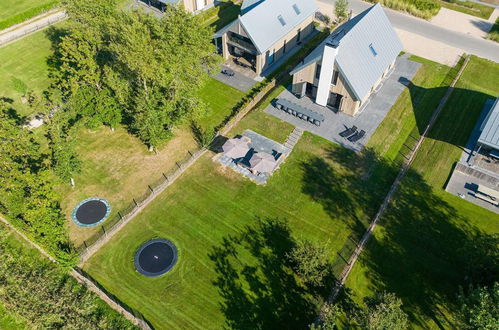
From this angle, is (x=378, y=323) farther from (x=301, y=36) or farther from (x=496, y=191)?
→ (x=301, y=36)

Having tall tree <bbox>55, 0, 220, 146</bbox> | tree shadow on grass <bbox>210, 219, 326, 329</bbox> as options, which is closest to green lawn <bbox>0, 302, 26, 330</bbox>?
tree shadow on grass <bbox>210, 219, 326, 329</bbox>

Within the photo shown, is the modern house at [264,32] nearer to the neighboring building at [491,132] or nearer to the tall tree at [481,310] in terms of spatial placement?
the neighboring building at [491,132]

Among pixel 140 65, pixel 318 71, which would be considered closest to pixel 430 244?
pixel 318 71

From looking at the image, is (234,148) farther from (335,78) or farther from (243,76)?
(243,76)

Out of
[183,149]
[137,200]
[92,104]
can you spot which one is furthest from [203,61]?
[137,200]

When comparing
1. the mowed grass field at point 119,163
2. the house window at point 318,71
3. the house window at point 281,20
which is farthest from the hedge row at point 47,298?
the house window at point 281,20
